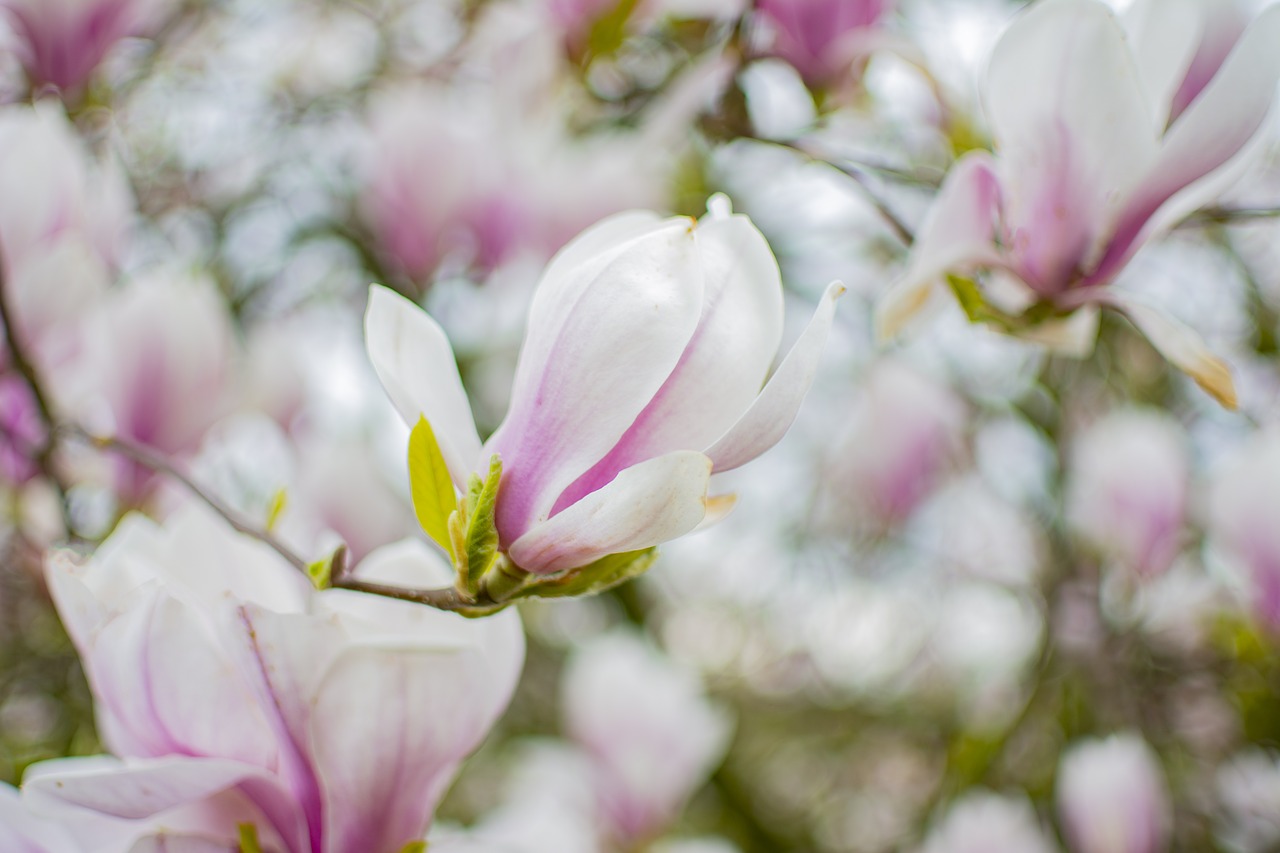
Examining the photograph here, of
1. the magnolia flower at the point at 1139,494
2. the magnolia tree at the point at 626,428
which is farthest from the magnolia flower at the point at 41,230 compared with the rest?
the magnolia flower at the point at 1139,494

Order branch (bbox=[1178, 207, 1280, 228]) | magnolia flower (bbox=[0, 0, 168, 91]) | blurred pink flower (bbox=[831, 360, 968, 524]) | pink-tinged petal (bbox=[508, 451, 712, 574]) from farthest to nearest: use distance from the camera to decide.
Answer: blurred pink flower (bbox=[831, 360, 968, 524]) < magnolia flower (bbox=[0, 0, 168, 91]) < branch (bbox=[1178, 207, 1280, 228]) < pink-tinged petal (bbox=[508, 451, 712, 574])

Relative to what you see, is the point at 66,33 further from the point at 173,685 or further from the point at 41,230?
the point at 173,685

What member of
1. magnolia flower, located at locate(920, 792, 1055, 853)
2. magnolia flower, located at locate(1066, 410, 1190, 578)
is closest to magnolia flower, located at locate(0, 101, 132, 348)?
magnolia flower, located at locate(920, 792, 1055, 853)

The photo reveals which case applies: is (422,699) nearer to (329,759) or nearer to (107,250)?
(329,759)

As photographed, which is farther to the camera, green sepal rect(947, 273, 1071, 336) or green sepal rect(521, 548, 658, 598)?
green sepal rect(947, 273, 1071, 336)

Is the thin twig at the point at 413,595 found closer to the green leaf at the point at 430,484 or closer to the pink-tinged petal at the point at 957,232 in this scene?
the green leaf at the point at 430,484

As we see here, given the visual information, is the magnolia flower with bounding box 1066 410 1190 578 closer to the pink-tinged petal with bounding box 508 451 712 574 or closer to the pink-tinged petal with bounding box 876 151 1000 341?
the pink-tinged petal with bounding box 876 151 1000 341

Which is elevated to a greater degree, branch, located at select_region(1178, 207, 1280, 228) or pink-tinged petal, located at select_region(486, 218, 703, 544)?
pink-tinged petal, located at select_region(486, 218, 703, 544)
